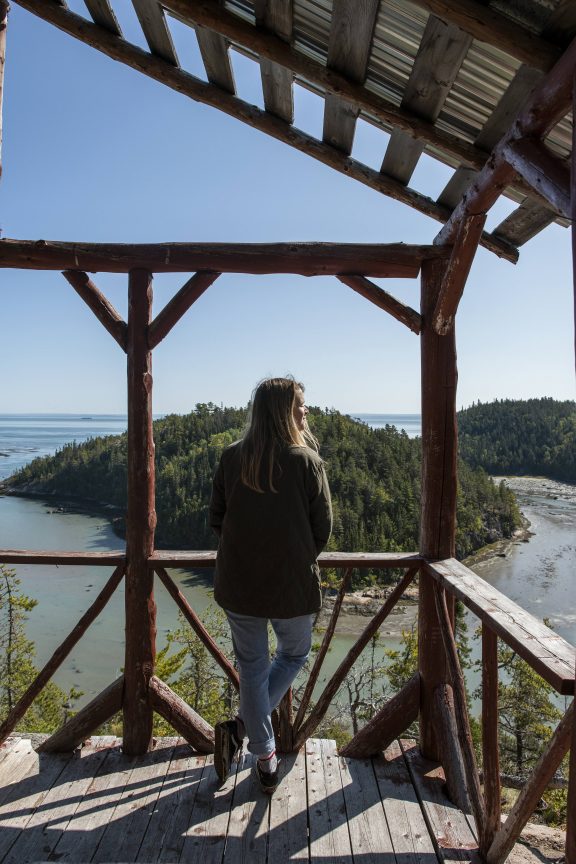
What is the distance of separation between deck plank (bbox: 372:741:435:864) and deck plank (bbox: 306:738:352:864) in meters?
0.17

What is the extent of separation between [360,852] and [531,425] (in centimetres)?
6847

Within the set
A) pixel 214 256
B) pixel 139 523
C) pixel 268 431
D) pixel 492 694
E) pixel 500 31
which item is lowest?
pixel 492 694

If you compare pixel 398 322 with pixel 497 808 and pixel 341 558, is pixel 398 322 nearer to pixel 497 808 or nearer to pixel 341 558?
pixel 341 558

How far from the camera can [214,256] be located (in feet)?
8.18

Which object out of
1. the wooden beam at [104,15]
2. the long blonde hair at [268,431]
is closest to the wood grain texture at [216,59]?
the wooden beam at [104,15]

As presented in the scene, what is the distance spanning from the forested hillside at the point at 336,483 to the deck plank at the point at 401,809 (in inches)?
1387

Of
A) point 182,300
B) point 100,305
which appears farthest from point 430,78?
point 100,305

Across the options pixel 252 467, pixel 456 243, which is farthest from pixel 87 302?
pixel 456 243

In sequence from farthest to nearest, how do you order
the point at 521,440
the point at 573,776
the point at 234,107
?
the point at 521,440, the point at 234,107, the point at 573,776

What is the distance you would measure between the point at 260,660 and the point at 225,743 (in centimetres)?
34

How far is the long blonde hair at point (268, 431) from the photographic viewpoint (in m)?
1.91

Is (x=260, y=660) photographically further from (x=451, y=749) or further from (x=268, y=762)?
(x=451, y=749)

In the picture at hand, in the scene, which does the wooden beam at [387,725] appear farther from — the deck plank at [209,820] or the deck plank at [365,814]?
the deck plank at [209,820]

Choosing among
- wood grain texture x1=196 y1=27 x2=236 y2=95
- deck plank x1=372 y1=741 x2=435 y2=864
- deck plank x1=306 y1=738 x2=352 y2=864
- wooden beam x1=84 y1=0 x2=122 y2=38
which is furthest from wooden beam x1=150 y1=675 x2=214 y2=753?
wooden beam x1=84 y1=0 x2=122 y2=38
